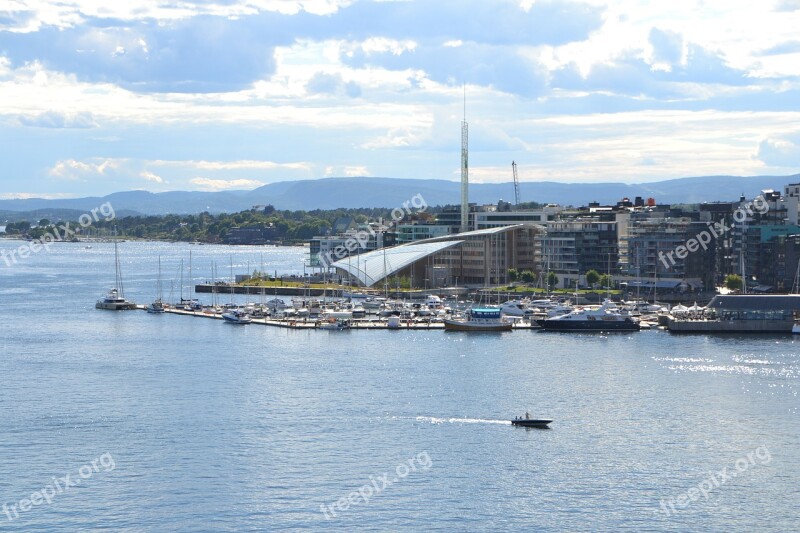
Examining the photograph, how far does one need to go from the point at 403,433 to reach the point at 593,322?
2025cm

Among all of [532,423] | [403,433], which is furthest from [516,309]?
Answer: [403,433]

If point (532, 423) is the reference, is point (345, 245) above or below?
above

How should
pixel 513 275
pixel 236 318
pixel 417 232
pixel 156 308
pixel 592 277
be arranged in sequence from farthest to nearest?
pixel 417 232
pixel 513 275
pixel 592 277
pixel 156 308
pixel 236 318

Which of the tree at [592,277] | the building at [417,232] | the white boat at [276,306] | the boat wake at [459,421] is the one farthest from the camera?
the building at [417,232]

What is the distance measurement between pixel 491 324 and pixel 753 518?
2458cm

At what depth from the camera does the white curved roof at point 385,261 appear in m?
59.8

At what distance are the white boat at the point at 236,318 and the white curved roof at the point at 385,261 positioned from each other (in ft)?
41.8

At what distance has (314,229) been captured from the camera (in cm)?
14862

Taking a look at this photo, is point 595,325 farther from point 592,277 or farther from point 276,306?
point 276,306

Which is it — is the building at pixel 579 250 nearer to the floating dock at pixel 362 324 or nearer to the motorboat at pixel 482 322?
the floating dock at pixel 362 324

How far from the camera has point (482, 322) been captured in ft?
142

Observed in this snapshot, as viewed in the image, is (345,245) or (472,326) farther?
(345,245)

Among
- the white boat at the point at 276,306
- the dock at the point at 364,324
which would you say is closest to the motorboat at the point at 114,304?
the white boat at the point at 276,306

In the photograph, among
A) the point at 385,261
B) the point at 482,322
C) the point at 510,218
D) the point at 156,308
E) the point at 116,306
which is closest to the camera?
the point at 482,322
